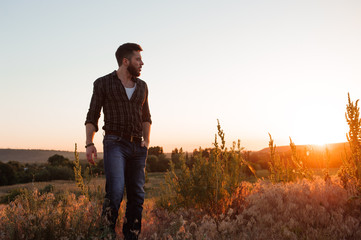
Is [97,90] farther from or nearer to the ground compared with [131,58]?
nearer to the ground

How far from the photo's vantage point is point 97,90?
12.2 feet

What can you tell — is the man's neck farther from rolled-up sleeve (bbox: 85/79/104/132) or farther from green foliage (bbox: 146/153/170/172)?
green foliage (bbox: 146/153/170/172)

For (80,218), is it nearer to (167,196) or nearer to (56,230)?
(56,230)

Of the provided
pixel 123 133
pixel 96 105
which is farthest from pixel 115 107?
pixel 123 133

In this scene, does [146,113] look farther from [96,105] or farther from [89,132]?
[89,132]

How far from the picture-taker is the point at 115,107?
3.67 metres

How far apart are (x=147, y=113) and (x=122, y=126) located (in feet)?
2.29

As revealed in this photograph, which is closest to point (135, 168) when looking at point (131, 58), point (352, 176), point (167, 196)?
point (131, 58)

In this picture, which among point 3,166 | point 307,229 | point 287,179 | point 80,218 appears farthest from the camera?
point 3,166

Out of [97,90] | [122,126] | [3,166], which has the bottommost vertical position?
[3,166]

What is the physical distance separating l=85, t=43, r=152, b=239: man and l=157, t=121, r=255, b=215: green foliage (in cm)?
135

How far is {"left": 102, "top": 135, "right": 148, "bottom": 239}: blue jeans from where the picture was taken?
333 cm

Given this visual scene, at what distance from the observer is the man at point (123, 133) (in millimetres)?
3364

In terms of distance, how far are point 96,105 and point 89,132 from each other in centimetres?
36
